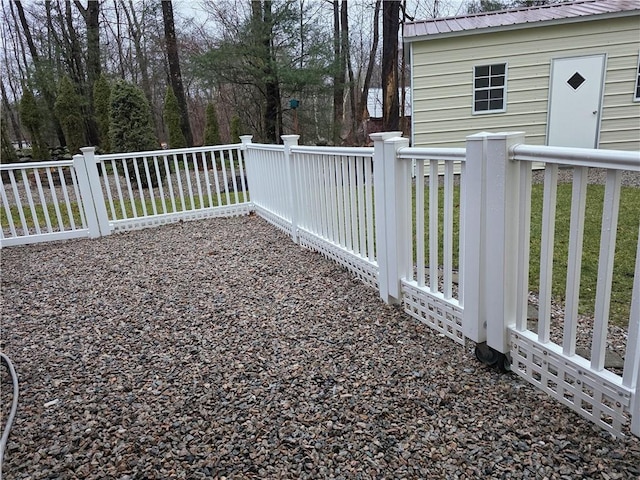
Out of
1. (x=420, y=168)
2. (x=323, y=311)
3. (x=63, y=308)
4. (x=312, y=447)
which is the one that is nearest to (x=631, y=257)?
(x=420, y=168)

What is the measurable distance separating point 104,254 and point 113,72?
12.9m

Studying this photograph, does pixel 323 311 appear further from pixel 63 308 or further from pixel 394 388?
pixel 63 308

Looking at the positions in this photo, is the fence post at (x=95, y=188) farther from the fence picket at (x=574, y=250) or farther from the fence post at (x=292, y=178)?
the fence picket at (x=574, y=250)

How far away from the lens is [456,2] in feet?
49.9

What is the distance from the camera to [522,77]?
7.63 metres

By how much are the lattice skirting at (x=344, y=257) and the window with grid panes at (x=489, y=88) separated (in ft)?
18.1

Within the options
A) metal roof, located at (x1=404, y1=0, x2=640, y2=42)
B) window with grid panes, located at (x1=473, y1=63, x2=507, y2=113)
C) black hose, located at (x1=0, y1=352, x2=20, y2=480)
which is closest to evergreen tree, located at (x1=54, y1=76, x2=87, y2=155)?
metal roof, located at (x1=404, y1=0, x2=640, y2=42)

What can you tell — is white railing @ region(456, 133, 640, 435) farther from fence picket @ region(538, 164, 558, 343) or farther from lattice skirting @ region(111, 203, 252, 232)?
lattice skirting @ region(111, 203, 252, 232)

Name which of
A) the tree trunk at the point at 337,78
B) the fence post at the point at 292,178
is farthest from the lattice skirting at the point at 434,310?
the tree trunk at the point at 337,78

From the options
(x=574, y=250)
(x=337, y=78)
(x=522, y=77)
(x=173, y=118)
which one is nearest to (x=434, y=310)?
(x=574, y=250)

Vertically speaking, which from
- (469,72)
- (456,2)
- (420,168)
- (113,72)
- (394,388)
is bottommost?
(394,388)

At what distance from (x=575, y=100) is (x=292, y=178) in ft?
20.8

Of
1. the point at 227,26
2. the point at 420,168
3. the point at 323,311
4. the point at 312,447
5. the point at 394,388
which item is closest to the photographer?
the point at 312,447

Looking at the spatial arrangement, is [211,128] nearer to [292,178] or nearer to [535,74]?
[535,74]
